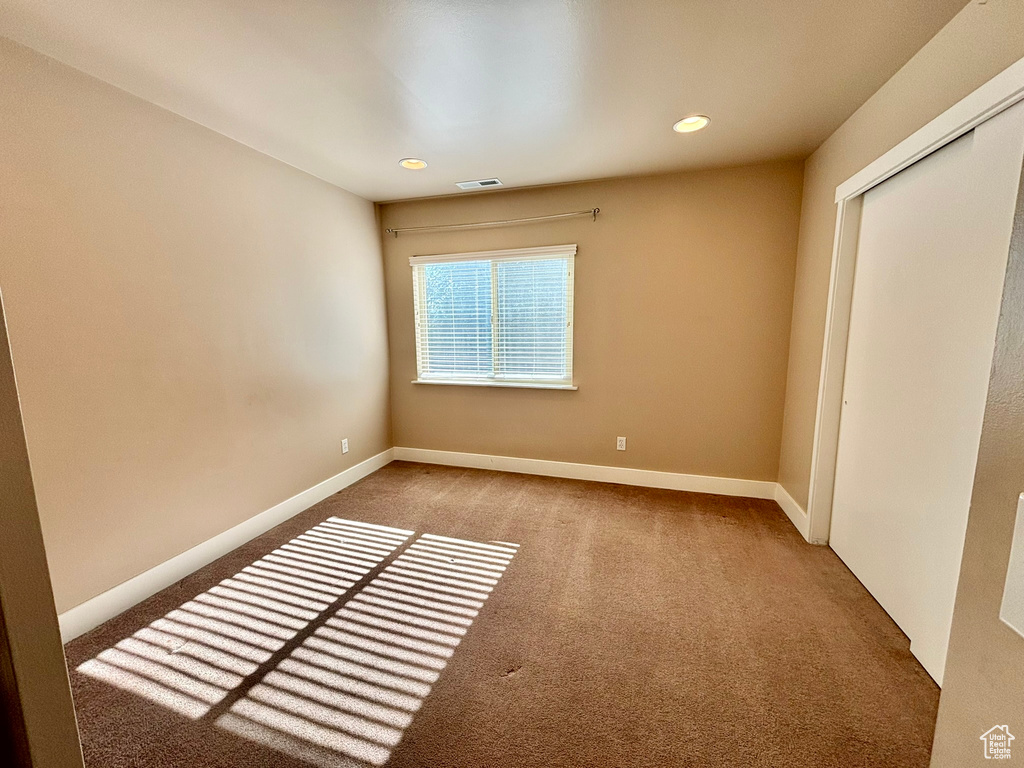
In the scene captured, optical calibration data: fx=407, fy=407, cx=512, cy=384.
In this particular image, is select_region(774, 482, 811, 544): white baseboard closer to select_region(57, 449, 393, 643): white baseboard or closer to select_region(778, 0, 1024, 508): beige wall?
select_region(778, 0, 1024, 508): beige wall

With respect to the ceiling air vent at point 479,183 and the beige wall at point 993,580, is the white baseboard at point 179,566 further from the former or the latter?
the ceiling air vent at point 479,183

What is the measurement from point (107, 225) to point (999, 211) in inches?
139

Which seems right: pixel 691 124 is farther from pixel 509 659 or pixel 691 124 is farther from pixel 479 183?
pixel 509 659

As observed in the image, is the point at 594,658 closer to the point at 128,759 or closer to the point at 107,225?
the point at 128,759

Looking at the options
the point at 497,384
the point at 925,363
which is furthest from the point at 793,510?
the point at 497,384

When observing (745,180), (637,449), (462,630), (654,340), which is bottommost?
(462,630)

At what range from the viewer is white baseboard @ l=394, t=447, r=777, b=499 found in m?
3.19

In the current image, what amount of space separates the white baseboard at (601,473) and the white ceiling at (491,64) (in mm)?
2378

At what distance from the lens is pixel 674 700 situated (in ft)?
4.87

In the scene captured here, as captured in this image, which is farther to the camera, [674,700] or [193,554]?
[193,554]

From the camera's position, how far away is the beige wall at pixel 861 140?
1358 millimetres

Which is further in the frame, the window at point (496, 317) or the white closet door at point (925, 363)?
the window at point (496, 317)

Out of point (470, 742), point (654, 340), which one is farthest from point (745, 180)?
point (470, 742)

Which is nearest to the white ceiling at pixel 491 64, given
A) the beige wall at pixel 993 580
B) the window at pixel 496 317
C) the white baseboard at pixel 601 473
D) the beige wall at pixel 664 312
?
the beige wall at pixel 664 312
